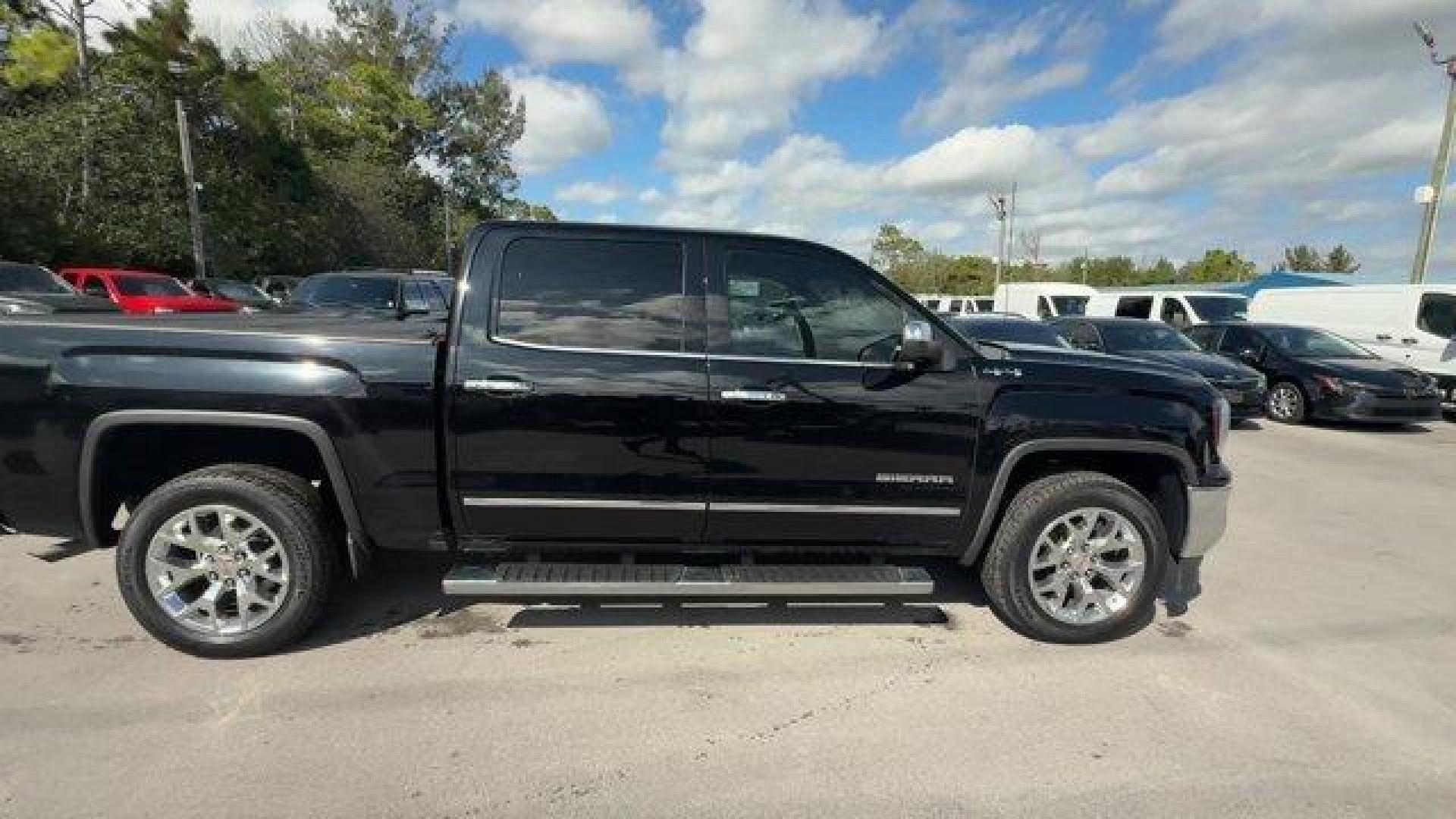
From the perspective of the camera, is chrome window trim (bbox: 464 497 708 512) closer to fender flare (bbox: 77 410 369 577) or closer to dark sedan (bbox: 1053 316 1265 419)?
fender flare (bbox: 77 410 369 577)

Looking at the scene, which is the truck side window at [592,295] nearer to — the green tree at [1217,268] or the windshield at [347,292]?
the windshield at [347,292]

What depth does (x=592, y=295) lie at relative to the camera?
11.3 feet

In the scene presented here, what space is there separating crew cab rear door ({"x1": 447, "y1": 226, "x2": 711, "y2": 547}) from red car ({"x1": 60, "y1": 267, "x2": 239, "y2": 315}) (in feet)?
39.7

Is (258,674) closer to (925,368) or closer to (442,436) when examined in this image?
(442,436)

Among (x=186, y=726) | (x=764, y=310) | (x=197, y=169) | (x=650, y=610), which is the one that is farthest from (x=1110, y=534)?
(x=197, y=169)

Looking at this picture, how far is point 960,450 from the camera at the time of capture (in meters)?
3.57

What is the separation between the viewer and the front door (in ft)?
11.3

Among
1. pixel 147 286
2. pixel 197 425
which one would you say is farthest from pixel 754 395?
pixel 147 286

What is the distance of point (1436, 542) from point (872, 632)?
14.9ft

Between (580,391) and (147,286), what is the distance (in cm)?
1574

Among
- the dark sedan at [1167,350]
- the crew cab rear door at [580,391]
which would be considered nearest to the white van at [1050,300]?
the dark sedan at [1167,350]

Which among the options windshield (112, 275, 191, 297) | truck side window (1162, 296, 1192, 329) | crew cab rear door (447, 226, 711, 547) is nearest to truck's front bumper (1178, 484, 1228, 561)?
crew cab rear door (447, 226, 711, 547)

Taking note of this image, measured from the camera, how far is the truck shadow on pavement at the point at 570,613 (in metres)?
3.76

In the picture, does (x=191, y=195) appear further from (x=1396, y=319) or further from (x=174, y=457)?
(x=1396, y=319)
